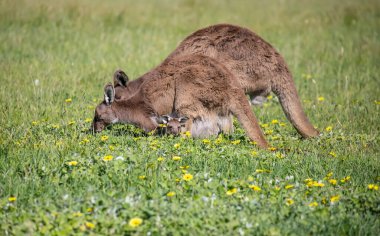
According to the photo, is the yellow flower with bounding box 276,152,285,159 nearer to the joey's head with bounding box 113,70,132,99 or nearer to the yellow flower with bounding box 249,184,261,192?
the yellow flower with bounding box 249,184,261,192

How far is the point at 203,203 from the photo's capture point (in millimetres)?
5062

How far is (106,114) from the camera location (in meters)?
7.93

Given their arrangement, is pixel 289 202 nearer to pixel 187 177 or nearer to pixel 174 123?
pixel 187 177

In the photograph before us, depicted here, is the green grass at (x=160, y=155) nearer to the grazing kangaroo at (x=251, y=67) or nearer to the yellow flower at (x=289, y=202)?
the yellow flower at (x=289, y=202)

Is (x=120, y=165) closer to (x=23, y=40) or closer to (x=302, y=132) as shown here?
(x=302, y=132)

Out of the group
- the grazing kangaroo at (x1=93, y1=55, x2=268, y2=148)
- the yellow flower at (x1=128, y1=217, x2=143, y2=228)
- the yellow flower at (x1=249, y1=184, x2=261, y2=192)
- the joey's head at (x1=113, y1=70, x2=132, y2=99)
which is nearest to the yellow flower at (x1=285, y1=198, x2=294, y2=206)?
the yellow flower at (x1=249, y1=184, x2=261, y2=192)

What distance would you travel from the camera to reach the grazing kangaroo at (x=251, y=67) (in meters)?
8.01

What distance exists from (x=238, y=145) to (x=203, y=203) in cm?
219

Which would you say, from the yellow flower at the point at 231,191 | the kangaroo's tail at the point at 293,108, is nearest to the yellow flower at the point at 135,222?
the yellow flower at the point at 231,191

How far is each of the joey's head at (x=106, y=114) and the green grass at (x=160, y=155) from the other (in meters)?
0.20

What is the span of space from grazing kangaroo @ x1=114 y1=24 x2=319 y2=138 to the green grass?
1.57 feet

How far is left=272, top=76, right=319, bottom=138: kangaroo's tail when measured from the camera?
7.77 m

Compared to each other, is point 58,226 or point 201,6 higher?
point 201,6

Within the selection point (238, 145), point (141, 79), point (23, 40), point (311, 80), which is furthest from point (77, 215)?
point (23, 40)
